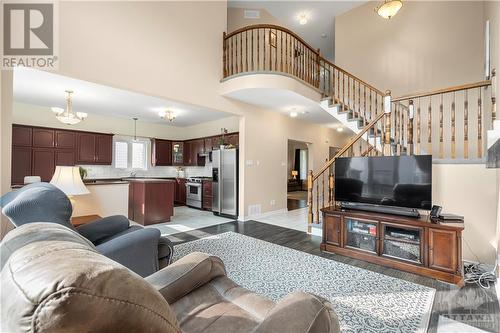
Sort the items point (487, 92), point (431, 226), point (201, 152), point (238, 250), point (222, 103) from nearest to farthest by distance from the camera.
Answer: point (431, 226) → point (238, 250) → point (487, 92) → point (222, 103) → point (201, 152)

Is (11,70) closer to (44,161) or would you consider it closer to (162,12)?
(162,12)

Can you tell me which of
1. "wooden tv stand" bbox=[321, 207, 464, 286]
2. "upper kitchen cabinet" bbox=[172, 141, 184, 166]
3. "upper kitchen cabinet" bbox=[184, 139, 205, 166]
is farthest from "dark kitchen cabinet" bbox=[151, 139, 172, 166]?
"wooden tv stand" bbox=[321, 207, 464, 286]

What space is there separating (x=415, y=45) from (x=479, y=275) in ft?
15.7

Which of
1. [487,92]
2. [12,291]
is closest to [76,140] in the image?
[12,291]

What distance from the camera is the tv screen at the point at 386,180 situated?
2.88 meters

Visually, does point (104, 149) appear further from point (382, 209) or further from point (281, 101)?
point (382, 209)

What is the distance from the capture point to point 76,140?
5.89 metres

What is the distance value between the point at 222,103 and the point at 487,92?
15.9 ft

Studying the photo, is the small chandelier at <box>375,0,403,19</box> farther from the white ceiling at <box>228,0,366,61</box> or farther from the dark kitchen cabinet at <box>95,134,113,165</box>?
the dark kitchen cabinet at <box>95,134,113,165</box>

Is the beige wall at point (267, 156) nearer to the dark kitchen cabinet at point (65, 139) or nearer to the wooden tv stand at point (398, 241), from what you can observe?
the wooden tv stand at point (398, 241)

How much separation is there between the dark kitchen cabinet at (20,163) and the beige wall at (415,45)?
314 inches

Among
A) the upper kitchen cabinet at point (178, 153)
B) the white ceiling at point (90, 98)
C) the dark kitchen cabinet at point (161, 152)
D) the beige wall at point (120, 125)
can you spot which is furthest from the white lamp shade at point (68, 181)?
the upper kitchen cabinet at point (178, 153)

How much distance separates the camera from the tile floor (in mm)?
4602

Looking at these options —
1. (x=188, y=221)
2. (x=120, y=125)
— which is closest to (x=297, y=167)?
(x=188, y=221)
